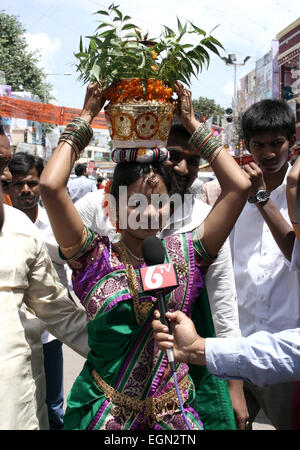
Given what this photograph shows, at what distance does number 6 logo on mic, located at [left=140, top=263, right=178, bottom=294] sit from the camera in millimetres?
1505

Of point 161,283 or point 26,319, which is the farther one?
point 26,319

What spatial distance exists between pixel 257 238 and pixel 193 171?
54 centimetres

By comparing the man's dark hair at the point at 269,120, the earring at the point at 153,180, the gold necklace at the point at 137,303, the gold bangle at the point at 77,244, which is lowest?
the gold necklace at the point at 137,303

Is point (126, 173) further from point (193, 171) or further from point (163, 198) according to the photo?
point (193, 171)

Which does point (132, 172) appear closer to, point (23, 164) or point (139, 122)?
point (139, 122)

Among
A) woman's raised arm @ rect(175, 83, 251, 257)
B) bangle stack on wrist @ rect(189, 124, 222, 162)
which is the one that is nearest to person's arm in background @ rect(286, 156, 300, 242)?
woman's raised arm @ rect(175, 83, 251, 257)

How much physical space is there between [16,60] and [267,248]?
3209cm

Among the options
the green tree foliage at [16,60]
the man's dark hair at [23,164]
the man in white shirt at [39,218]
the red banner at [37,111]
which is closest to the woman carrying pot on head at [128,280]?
the man in white shirt at [39,218]

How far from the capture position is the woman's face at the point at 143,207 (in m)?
1.87

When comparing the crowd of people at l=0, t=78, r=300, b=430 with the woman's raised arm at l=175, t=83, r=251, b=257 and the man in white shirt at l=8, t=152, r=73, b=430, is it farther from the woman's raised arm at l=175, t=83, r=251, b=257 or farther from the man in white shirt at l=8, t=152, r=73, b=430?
the man in white shirt at l=8, t=152, r=73, b=430

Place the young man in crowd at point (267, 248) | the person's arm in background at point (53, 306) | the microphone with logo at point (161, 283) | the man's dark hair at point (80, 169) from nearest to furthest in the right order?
1. the microphone with logo at point (161, 283)
2. the person's arm in background at point (53, 306)
3. the young man in crowd at point (267, 248)
4. the man's dark hair at point (80, 169)

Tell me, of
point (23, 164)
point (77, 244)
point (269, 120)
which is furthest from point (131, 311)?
point (23, 164)

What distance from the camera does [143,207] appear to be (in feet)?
6.13

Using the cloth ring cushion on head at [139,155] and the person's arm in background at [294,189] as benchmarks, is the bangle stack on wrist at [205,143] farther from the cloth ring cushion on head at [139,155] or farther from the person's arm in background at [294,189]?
the person's arm in background at [294,189]
